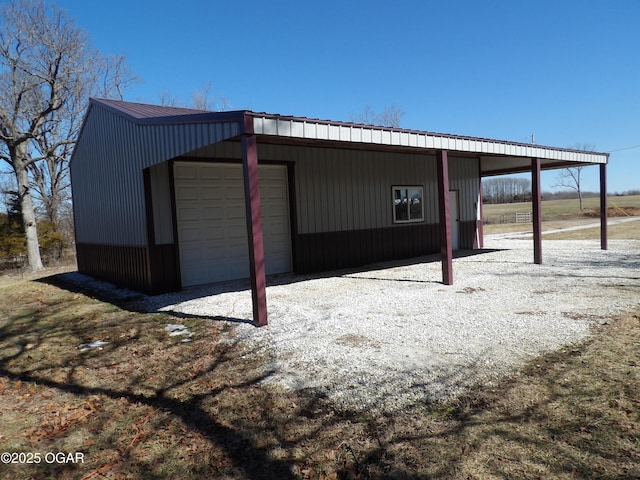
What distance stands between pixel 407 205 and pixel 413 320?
7251 millimetres

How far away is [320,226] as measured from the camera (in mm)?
10055

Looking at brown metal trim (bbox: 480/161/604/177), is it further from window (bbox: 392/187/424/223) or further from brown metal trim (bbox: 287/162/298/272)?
brown metal trim (bbox: 287/162/298/272)

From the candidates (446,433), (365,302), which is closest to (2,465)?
(446,433)

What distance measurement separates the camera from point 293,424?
2.83 meters

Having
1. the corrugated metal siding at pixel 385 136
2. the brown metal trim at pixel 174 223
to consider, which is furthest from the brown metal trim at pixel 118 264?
the corrugated metal siding at pixel 385 136

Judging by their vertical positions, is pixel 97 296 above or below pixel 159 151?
below

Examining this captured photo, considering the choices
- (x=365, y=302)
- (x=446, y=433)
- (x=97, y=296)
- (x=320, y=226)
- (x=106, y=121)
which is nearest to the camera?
(x=446, y=433)

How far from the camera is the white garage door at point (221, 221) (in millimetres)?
8344

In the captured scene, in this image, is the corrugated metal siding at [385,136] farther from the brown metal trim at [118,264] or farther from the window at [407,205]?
the brown metal trim at [118,264]

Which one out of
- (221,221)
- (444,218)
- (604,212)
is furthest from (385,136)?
(604,212)

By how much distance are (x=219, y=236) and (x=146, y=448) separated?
6.40 meters

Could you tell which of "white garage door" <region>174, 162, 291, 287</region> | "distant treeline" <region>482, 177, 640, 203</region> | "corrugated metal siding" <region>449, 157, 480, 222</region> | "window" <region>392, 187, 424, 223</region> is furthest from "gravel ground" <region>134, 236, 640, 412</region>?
"distant treeline" <region>482, 177, 640, 203</region>

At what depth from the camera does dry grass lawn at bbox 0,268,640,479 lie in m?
2.32

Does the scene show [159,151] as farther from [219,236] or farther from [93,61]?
[93,61]
